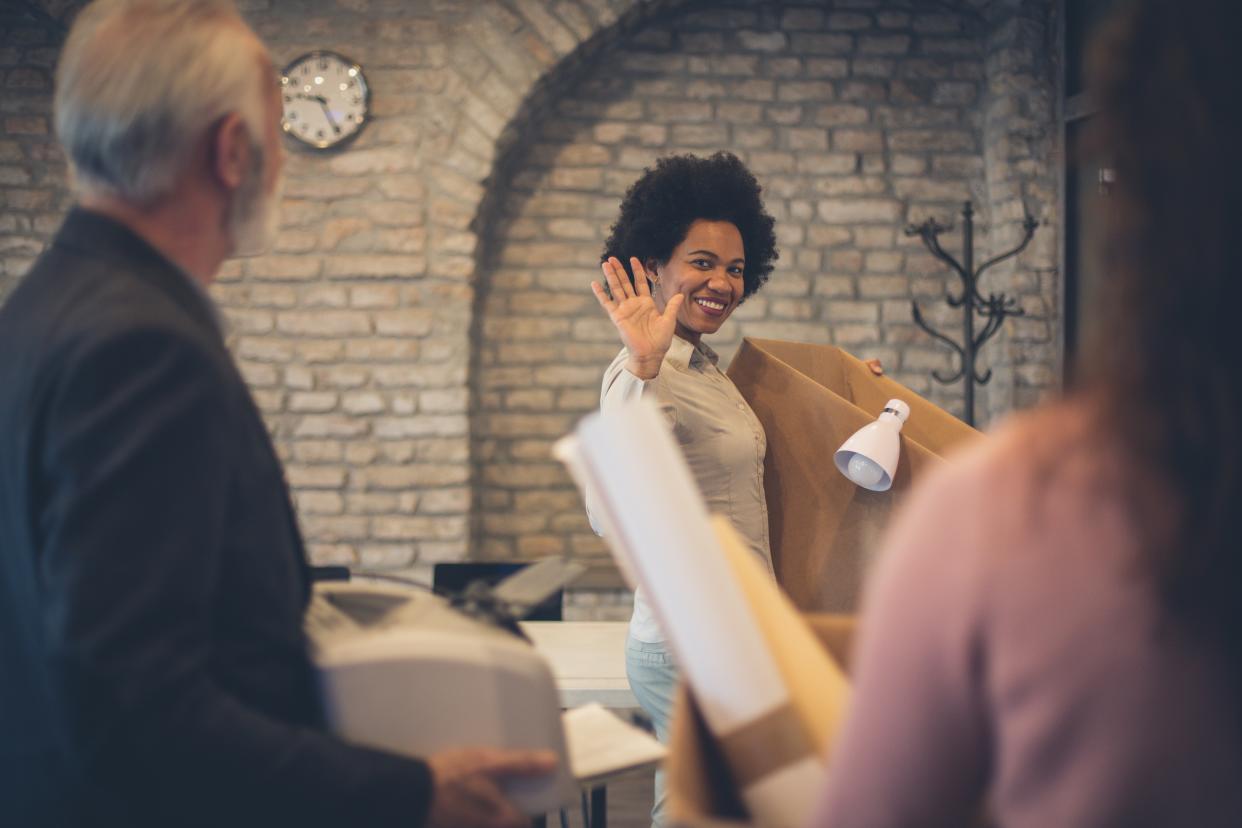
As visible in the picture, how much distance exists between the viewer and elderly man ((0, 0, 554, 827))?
0.77 metres

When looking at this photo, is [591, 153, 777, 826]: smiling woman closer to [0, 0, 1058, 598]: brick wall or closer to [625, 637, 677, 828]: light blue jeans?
[625, 637, 677, 828]: light blue jeans

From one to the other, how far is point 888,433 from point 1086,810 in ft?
4.56

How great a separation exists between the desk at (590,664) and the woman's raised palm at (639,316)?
24.2 inches

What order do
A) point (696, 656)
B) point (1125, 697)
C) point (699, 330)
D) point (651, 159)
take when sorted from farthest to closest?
point (651, 159), point (699, 330), point (696, 656), point (1125, 697)

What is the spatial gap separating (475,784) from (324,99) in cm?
353

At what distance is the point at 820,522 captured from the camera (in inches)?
77.5

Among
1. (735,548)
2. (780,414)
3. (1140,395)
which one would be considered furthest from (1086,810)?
(780,414)

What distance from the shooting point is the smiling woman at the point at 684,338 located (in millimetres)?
1949

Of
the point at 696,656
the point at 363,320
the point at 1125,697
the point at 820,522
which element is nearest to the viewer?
the point at 1125,697

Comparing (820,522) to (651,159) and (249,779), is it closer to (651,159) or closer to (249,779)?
(249,779)

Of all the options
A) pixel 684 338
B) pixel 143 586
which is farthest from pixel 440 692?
pixel 684 338

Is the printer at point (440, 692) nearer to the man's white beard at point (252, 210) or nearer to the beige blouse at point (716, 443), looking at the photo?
the man's white beard at point (252, 210)

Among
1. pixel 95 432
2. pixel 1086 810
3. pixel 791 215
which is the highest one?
pixel 791 215

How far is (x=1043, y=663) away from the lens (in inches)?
19.4
